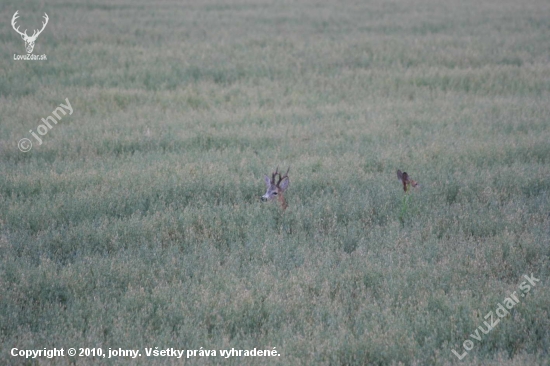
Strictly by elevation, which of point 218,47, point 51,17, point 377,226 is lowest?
point 377,226

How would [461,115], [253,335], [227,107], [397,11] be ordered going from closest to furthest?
[253,335]
[461,115]
[227,107]
[397,11]

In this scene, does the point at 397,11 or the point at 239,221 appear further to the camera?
the point at 397,11

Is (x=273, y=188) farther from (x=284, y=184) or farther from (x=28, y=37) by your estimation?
(x=28, y=37)

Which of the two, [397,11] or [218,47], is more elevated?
[397,11]

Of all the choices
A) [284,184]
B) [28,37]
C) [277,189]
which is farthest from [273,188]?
[28,37]

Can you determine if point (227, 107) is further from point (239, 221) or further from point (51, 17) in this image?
point (51, 17)

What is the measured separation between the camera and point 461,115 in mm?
11383

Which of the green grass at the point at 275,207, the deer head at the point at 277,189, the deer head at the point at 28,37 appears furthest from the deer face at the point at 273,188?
the deer head at the point at 28,37

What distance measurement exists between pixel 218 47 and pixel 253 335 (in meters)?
13.2

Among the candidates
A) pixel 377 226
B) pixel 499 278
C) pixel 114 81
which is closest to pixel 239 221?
pixel 377 226

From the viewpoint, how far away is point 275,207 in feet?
23.1

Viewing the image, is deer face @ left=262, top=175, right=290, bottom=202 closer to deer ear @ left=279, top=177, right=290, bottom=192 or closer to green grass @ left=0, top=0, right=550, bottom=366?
deer ear @ left=279, top=177, right=290, bottom=192

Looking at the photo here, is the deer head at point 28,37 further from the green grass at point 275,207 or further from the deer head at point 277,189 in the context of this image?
the deer head at point 277,189

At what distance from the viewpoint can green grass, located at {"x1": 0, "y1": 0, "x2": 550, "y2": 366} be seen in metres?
4.70
